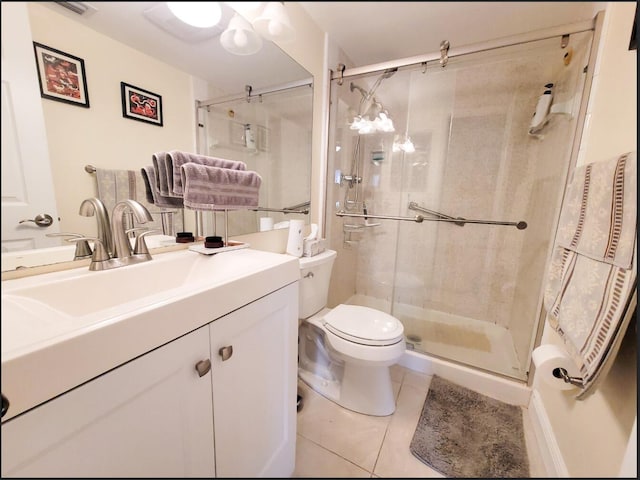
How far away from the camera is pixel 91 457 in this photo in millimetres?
403

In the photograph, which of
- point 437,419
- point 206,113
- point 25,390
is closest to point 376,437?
point 437,419

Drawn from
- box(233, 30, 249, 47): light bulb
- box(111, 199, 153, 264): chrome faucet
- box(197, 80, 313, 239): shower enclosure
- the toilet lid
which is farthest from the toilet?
box(233, 30, 249, 47): light bulb

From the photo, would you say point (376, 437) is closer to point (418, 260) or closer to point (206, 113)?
point (418, 260)

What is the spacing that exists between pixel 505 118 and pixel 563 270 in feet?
3.89

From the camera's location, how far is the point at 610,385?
2.25ft

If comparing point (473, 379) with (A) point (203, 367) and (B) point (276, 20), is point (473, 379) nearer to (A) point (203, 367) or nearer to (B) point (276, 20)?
(A) point (203, 367)

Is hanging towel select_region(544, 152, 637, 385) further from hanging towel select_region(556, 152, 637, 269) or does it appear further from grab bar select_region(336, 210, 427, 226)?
grab bar select_region(336, 210, 427, 226)

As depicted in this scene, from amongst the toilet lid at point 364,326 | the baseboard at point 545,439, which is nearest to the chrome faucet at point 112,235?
the toilet lid at point 364,326

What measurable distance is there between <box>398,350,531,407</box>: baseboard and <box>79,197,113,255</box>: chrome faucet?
1589mm

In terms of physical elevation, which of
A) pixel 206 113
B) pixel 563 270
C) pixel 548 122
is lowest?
pixel 563 270

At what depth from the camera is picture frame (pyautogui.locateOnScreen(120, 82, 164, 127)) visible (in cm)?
73

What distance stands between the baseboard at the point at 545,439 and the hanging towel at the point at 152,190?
1529 millimetres

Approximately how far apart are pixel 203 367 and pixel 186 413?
95 mm

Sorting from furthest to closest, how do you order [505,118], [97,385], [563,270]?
[505,118], [563,270], [97,385]
